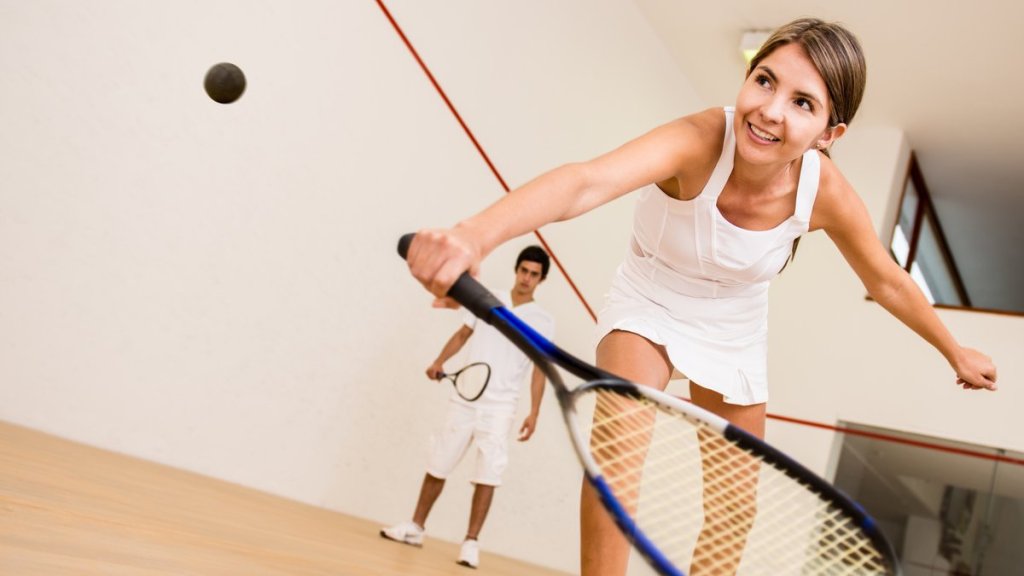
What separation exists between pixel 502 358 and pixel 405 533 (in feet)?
2.39

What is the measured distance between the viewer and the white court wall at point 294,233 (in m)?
2.62

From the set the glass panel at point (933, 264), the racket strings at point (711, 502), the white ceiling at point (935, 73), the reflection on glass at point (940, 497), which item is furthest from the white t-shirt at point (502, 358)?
the glass panel at point (933, 264)

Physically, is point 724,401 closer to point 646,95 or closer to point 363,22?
point 363,22

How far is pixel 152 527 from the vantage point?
1.58 meters

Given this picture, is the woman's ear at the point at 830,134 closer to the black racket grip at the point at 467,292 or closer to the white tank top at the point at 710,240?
the white tank top at the point at 710,240

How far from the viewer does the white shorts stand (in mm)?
3459

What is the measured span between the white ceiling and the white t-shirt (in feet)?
6.38

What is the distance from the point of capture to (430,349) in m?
3.78

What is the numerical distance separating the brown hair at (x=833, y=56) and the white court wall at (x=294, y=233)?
1.99 m

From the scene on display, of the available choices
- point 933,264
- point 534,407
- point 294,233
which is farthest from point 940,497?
point 294,233

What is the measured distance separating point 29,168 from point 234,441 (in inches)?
39.8

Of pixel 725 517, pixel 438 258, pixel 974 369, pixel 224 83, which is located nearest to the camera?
pixel 438 258

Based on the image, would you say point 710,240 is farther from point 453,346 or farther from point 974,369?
point 453,346

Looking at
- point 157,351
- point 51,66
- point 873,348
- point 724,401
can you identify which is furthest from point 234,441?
point 873,348
